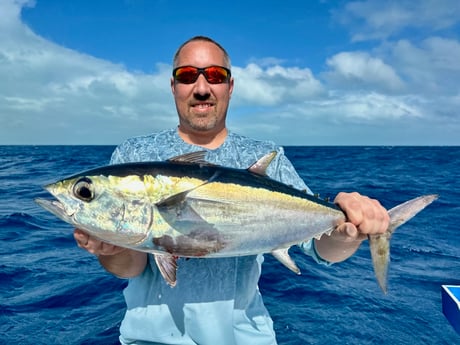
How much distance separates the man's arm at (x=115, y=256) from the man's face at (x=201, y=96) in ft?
3.89

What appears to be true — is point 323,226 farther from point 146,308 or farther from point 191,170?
point 146,308

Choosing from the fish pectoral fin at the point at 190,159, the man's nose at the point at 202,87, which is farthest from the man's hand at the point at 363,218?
the man's nose at the point at 202,87

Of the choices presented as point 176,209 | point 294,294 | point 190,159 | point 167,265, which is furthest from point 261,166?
point 294,294

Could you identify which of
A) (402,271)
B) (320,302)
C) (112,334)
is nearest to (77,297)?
(112,334)

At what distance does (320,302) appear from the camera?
7.31 m

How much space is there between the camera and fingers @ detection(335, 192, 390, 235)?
3057 millimetres

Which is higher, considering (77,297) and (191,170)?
(191,170)

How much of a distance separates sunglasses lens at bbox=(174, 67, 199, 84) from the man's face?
0.11 feet

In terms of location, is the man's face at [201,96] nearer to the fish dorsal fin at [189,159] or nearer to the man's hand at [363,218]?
the fish dorsal fin at [189,159]

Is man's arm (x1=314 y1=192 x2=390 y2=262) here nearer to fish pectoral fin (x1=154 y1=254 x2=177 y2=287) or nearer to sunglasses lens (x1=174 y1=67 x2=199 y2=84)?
A: fish pectoral fin (x1=154 y1=254 x2=177 y2=287)

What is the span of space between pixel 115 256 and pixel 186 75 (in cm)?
161

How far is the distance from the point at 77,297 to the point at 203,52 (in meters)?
5.61

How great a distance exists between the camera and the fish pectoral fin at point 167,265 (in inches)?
106

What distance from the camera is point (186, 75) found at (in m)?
3.48
